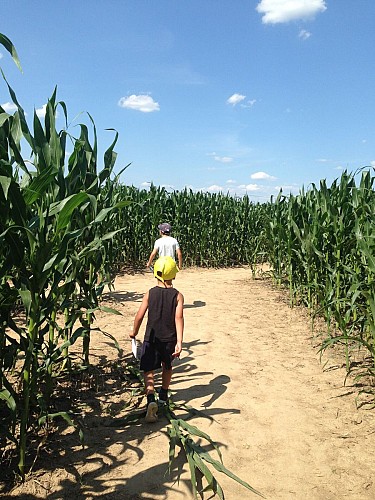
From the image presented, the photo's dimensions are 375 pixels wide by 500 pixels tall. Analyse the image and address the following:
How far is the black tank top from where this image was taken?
3826 mm

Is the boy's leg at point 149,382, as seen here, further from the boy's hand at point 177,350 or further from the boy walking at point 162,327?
the boy's hand at point 177,350

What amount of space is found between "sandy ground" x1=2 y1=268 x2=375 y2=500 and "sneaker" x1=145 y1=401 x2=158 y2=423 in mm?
79

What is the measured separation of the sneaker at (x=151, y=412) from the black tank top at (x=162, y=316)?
58 centimetres

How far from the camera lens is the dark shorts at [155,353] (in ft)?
12.6

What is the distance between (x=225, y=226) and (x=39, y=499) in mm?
13071

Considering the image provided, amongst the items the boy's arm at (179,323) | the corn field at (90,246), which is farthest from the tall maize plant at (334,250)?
the boy's arm at (179,323)

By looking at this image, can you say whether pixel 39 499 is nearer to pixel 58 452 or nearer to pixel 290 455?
pixel 58 452

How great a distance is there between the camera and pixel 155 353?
3.87 metres

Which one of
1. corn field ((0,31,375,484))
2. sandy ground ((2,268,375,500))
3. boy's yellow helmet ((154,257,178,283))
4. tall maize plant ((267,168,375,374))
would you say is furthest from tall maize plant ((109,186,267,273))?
boy's yellow helmet ((154,257,178,283))

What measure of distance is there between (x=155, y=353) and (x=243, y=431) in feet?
3.29

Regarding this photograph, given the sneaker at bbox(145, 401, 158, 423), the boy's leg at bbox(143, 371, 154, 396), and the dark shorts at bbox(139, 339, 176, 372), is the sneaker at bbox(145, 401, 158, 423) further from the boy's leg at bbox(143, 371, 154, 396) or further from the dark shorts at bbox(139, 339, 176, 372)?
the dark shorts at bbox(139, 339, 176, 372)

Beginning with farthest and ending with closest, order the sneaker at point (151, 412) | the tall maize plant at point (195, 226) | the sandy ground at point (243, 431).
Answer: the tall maize plant at point (195, 226) < the sneaker at point (151, 412) < the sandy ground at point (243, 431)

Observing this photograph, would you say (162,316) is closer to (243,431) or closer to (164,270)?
(164,270)

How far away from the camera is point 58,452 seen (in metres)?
3.04
